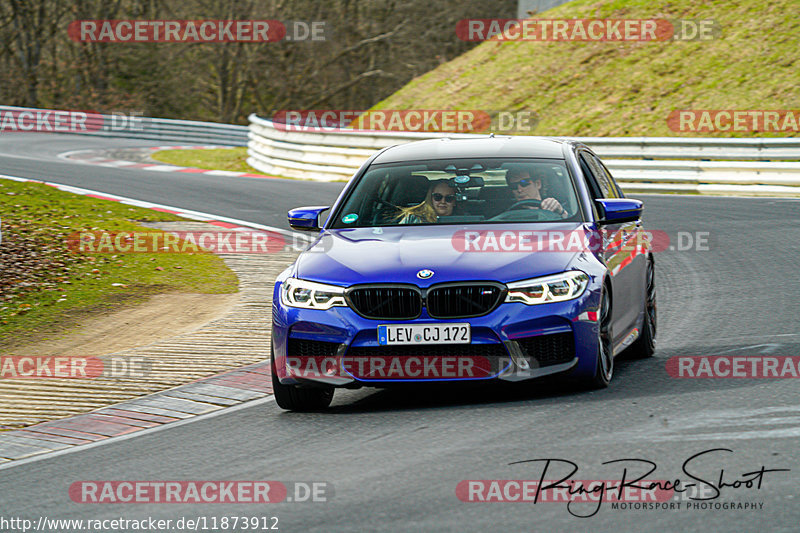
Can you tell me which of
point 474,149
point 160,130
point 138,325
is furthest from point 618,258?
point 160,130

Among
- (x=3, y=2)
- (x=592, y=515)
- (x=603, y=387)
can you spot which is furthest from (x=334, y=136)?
(x=3, y=2)

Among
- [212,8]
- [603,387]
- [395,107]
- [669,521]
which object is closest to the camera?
[669,521]

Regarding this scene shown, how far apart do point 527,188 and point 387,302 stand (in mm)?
1662

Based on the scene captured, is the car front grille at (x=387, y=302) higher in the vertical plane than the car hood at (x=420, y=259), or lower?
lower

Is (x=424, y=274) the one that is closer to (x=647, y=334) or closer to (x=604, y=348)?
(x=604, y=348)

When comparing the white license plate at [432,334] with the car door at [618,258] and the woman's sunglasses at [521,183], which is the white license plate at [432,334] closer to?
the car door at [618,258]

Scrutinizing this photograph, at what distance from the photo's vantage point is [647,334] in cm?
847

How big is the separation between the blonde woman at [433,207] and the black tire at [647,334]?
5.60 feet

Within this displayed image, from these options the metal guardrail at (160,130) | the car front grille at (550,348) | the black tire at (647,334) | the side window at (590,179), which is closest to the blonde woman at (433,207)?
the side window at (590,179)

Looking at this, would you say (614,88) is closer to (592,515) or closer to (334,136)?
(334,136)

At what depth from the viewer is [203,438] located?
22.4 feet

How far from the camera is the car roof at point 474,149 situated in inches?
328

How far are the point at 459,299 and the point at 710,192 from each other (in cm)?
1561

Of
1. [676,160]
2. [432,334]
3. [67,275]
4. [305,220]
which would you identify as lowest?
[67,275]
